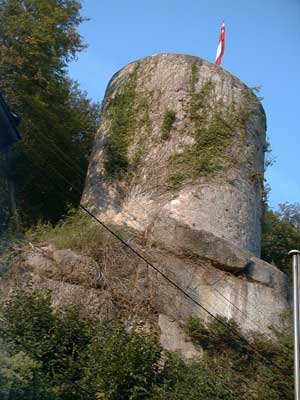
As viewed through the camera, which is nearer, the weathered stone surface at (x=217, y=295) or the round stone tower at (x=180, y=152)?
the weathered stone surface at (x=217, y=295)

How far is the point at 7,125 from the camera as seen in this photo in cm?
1600

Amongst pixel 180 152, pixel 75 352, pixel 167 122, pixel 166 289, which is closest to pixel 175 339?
pixel 166 289

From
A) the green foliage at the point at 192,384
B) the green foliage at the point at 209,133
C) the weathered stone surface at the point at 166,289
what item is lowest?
the green foliage at the point at 192,384

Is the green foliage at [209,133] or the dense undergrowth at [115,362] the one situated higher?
the green foliage at [209,133]

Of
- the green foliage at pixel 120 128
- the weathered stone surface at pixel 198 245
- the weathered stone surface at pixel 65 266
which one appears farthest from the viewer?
the green foliage at pixel 120 128

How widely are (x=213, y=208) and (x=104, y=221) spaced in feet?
7.05

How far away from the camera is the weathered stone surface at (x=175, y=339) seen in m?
14.7

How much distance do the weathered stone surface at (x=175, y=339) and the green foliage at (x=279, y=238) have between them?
876 centimetres

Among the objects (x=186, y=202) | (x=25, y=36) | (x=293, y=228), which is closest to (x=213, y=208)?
(x=186, y=202)

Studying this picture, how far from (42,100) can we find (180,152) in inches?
175

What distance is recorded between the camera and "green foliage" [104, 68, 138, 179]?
1819 cm

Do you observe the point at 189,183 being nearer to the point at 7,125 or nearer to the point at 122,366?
the point at 7,125

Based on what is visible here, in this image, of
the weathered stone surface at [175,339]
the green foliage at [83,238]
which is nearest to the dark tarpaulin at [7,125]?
the green foliage at [83,238]

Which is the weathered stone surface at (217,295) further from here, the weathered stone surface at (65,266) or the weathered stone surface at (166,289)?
the weathered stone surface at (65,266)
